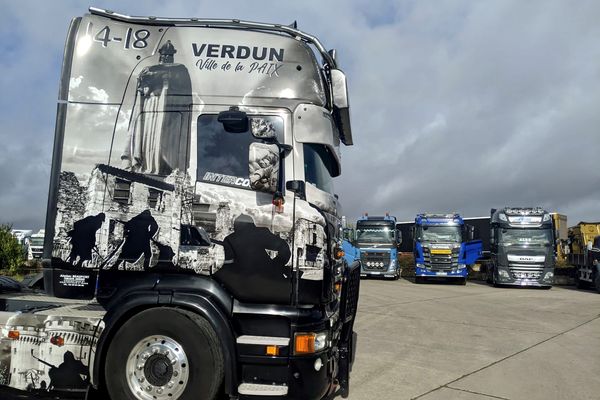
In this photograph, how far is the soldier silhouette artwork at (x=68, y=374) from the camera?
14.0 ft

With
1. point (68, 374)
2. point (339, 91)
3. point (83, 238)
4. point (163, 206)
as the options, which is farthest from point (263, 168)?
point (68, 374)

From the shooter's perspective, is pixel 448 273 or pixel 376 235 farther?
pixel 376 235

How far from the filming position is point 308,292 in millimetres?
4168

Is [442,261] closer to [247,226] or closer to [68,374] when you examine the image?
[247,226]

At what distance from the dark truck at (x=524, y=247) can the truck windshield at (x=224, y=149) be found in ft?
62.2

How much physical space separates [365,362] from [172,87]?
468cm

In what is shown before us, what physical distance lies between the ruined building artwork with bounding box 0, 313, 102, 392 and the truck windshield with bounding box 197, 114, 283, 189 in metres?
1.68

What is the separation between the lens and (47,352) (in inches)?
171

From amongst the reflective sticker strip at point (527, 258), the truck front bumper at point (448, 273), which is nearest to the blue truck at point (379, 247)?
the truck front bumper at point (448, 273)

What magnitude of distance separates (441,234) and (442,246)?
0.63 metres

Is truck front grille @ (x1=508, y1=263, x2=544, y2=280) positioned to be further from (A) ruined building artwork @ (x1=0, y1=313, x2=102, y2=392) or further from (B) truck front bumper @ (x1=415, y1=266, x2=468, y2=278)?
(A) ruined building artwork @ (x1=0, y1=313, x2=102, y2=392)

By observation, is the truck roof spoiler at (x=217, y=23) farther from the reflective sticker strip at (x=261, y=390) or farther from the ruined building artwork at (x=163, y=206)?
the reflective sticker strip at (x=261, y=390)

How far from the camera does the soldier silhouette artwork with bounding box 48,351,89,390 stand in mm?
4273

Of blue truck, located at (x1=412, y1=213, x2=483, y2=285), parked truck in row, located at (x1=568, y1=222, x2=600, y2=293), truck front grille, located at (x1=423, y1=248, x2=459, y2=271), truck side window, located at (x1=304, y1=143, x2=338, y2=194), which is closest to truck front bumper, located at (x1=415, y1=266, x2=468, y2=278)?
blue truck, located at (x1=412, y1=213, x2=483, y2=285)
